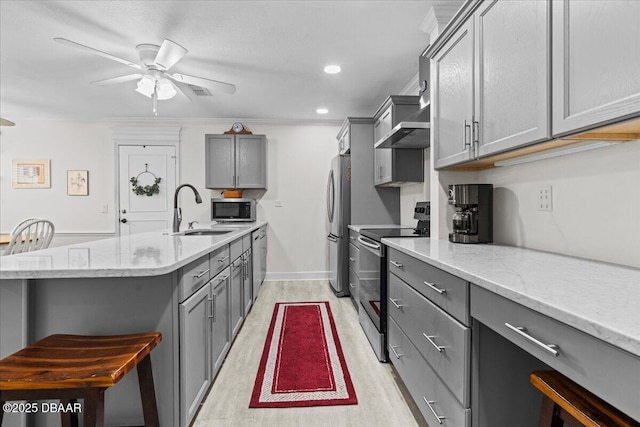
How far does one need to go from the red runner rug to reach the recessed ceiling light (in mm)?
→ 2482

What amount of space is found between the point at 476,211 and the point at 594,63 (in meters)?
1.02

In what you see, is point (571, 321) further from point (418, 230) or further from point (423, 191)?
point (423, 191)

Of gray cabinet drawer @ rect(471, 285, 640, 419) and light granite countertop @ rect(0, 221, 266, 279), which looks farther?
light granite countertop @ rect(0, 221, 266, 279)

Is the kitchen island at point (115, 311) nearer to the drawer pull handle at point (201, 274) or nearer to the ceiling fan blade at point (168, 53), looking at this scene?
the drawer pull handle at point (201, 274)

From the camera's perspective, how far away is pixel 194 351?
166cm

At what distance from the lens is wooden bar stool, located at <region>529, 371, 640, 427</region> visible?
78 centimetres

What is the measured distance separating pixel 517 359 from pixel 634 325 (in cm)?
65

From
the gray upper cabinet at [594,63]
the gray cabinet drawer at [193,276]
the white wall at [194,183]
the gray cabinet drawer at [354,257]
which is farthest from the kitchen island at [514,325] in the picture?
the white wall at [194,183]

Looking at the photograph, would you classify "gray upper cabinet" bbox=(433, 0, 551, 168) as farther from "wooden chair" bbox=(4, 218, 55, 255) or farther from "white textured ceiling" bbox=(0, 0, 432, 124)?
"wooden chair" bbox=(4, 218, 55, 255)

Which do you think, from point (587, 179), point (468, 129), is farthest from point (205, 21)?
point (587, 179)

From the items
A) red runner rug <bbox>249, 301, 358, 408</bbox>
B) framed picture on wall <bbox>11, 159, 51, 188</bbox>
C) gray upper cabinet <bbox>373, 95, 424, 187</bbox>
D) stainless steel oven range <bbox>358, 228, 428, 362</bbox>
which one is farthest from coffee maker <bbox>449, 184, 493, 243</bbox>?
framed picture on wall <bbox>11, 159, 51, 188</bbox>

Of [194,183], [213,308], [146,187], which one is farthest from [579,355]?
[146,187]

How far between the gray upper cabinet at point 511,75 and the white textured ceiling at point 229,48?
910mm

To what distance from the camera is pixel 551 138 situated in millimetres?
1271
